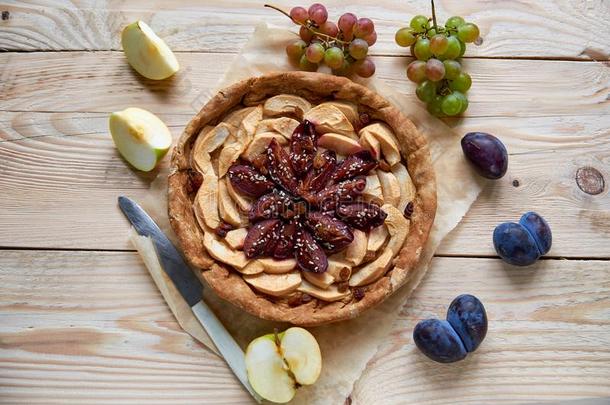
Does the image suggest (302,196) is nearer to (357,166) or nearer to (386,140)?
(357,166)

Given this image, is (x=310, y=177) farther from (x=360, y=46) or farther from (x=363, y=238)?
(x=360, y=46)

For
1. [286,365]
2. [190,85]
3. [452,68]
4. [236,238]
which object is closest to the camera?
[286,365]

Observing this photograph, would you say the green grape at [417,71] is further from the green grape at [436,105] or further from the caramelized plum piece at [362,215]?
the caramelized plum piece at [362,215]

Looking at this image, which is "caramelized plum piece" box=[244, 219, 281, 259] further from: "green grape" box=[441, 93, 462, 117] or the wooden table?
"green grape" box=[441, 93, 462, 117]

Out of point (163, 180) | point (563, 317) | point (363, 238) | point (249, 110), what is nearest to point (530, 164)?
point (563, 317)

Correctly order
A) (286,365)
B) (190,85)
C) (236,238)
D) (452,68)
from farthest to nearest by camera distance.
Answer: (190,85), (452,68), (236,238), (286,365)

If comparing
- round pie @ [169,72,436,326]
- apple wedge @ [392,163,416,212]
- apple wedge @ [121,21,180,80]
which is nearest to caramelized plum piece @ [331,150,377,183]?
round pie @ [169,72,436,326]

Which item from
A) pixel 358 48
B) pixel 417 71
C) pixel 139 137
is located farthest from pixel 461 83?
pixel 139 137
